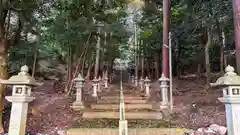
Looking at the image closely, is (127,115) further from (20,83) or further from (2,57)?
(2,57)

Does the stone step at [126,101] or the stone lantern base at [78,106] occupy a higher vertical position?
the stone step at [126,101]

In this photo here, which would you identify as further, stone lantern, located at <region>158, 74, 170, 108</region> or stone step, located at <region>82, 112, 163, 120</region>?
stone lantern, located at <region>158, 74, 170, 108</region>

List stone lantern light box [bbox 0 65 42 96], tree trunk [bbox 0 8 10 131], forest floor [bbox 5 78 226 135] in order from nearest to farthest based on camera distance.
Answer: stone lantern light box [bbox 0 65 42 96], tree trunk [bbox 0 8 10 131], forest floor [bbox 5 78 226 135]

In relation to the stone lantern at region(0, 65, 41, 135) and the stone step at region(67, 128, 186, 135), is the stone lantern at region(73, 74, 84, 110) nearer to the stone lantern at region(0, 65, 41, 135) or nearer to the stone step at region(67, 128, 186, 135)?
the stone step at region(67, 128, 186, 135)

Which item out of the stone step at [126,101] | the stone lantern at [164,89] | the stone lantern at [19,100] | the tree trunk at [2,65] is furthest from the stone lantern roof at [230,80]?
the tree trunk at [2,65]

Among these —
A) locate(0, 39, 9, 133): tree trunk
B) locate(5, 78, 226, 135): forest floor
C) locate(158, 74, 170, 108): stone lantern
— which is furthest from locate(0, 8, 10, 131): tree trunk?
locate(158, 74, 170, 108): stone lantern

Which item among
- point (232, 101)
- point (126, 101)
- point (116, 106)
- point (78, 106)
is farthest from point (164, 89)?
point (78, 106)

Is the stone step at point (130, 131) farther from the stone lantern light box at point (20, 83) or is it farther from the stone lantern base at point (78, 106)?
the stone lantern base at point (78, 106)

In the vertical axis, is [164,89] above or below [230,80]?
below

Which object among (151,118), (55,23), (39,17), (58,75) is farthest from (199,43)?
(58,75)

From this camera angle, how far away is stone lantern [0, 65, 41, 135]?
378 centimetres

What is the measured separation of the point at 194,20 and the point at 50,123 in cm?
625

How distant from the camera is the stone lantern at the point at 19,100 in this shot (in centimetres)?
378

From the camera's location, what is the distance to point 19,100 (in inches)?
152
